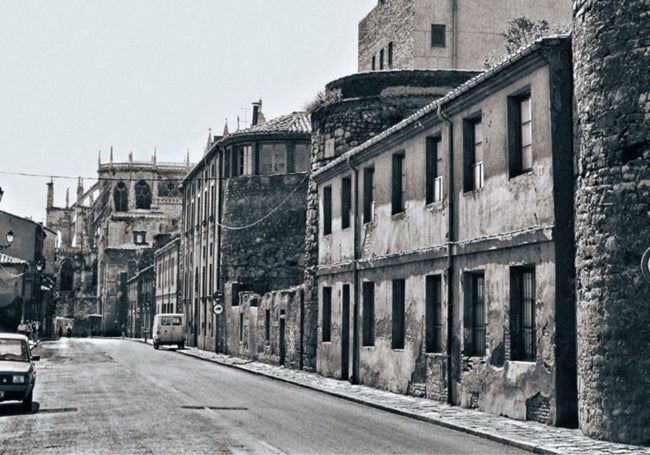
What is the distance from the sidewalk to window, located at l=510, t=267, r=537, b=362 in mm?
1228

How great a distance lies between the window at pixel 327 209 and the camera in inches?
1173

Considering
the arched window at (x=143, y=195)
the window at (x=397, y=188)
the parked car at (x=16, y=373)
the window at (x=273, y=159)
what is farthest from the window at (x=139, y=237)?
the parked car at (x=16, y=373)

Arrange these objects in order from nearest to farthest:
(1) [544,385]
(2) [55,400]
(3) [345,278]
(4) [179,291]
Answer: (1) [544,385]
(2) [55,400]
(3) [345,278]
(4) [179,291]

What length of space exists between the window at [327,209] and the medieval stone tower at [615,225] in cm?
1523

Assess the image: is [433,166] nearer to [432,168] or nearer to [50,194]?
[432,168]

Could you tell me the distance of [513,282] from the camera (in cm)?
1723

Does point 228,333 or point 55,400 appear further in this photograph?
point 228,333

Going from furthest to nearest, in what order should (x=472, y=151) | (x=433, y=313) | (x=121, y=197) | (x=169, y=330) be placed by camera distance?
(x=121, y=197)
(x=169, y=330)
(x=433, y=313)
(x=472, y=151)

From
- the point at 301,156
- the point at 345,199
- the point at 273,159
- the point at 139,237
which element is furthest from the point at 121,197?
the point at 345,199

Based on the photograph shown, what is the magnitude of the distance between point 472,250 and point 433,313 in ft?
8.95

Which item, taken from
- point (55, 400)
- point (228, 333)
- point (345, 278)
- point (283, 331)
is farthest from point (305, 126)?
point (55, 400)

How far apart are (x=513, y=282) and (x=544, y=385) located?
2.18m

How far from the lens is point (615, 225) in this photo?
14203 mm

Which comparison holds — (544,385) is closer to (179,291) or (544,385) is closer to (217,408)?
(217,408)
